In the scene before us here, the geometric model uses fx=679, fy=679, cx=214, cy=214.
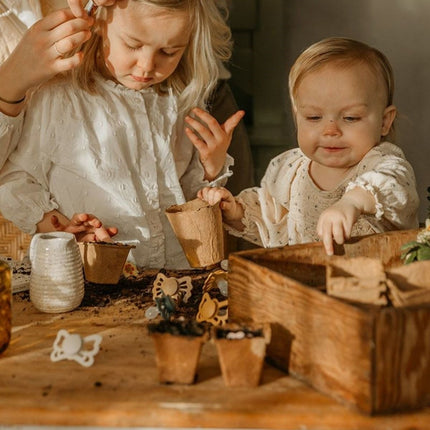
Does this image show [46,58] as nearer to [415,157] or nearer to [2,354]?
[2,354]

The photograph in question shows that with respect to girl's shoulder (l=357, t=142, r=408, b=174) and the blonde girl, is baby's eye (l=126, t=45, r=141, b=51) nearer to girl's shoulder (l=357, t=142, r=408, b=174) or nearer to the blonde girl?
the blonde girl

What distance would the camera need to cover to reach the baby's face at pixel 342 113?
1845 mm

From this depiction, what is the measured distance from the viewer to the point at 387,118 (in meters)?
1.93

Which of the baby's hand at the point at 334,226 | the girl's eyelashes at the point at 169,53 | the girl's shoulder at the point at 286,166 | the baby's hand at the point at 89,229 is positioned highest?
the girl's eyelashes at the point at 169,53

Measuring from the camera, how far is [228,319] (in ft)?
4.42

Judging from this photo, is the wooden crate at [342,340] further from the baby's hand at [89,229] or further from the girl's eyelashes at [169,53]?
the girl's eyelashes at [169,53]

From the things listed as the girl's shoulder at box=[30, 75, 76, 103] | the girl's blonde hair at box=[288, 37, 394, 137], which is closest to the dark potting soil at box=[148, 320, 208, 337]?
the girl's blonde hair at box=[288, 37, 394, 137]

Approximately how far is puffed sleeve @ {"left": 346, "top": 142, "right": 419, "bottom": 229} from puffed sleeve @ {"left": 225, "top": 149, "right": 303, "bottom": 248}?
1.16 ft

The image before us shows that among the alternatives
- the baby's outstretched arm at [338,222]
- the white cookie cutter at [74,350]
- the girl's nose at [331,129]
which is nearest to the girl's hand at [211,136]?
the girl's nose at [331,129]

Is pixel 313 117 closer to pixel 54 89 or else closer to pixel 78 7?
pixel 78 7

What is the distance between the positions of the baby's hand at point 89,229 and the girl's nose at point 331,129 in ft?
2.22

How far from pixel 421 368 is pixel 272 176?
123 centimetres

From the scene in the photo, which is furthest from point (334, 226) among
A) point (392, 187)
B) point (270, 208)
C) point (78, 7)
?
point (78, 7)

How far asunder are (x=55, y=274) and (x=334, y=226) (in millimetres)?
614
